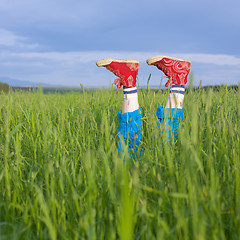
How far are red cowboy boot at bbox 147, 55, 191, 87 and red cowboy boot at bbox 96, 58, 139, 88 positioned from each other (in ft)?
0.46

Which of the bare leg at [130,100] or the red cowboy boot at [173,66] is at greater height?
the red cowboy boot at [173,66]

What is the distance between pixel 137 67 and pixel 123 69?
0.13 m

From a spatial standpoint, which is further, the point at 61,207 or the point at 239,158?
the point at 239,158

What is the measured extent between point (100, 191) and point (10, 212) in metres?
0.40

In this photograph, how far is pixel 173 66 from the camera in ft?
6.70

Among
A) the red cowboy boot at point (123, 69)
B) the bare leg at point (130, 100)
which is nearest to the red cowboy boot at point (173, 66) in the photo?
the red cowboy boot at point (123, 69)

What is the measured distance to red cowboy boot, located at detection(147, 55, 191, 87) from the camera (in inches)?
78.9

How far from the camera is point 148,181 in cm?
118

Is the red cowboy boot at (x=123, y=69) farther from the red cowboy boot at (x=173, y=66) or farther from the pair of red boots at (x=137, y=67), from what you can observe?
the red cowboy boot at (x=173, y=66)

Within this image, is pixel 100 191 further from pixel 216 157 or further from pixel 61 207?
pixel 216 157

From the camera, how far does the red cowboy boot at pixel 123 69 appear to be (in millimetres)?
1948

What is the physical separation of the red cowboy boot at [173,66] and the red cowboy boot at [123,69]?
0.46ft

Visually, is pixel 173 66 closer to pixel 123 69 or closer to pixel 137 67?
pixel 137 67

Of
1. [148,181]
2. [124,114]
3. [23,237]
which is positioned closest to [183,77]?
[124,114]
